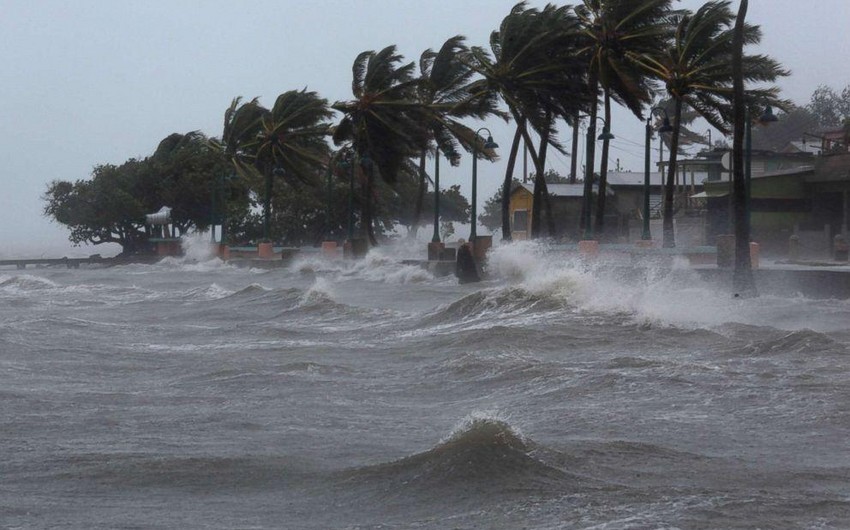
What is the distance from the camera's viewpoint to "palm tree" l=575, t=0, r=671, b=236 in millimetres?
36062

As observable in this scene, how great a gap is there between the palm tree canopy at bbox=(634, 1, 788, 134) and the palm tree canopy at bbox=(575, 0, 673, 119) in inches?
22.9

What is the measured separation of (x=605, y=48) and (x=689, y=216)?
1055 centimetres

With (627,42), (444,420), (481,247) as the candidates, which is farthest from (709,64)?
(444,420)

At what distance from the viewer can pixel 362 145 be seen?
47906 mm

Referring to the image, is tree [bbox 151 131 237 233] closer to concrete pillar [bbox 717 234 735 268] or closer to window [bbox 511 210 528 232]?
window [bbox 511 210 528 232]

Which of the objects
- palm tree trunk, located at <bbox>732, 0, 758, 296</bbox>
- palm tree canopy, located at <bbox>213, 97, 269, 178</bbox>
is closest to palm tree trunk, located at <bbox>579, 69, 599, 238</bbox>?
palm tree trunk, located at <bbox>732, 0, 758, 296</bbox>

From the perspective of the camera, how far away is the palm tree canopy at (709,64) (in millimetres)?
34375

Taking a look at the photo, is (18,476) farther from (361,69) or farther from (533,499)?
(361,69)

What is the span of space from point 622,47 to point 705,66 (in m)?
3.29

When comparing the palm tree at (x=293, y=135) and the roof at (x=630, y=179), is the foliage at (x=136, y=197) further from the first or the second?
the roof at (x=630, y=179)

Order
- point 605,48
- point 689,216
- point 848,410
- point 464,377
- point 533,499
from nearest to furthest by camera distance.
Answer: point 533,499
point 848,410
point 464,377
point 605,48
point 689,216

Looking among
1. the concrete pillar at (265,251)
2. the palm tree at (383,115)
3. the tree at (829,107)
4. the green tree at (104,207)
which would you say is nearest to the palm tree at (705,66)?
the palm tree at (383,115)

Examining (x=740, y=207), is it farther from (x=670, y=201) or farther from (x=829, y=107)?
(x=829, y=107)

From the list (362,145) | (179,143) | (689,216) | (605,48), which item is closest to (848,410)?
(605,48)
